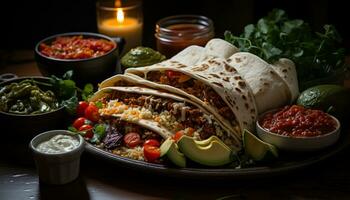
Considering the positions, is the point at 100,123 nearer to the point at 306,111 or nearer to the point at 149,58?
the point at 149,58

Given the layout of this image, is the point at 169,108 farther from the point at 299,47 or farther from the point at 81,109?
the point at 299,47

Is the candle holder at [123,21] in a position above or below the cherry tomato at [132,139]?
above

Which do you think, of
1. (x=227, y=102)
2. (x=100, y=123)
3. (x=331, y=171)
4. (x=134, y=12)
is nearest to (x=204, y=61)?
(x=227, y=102)

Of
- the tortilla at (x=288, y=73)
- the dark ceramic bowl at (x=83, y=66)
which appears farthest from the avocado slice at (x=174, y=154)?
the dark ceramic bowl at (x=83, y=66)

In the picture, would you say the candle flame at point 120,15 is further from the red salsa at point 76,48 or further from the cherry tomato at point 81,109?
the cherry tomato at point 81,109

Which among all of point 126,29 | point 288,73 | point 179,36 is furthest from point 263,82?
point 126,29

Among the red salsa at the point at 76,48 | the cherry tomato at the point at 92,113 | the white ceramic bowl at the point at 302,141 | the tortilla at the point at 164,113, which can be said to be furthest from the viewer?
the red salsa at the point at 76,48
